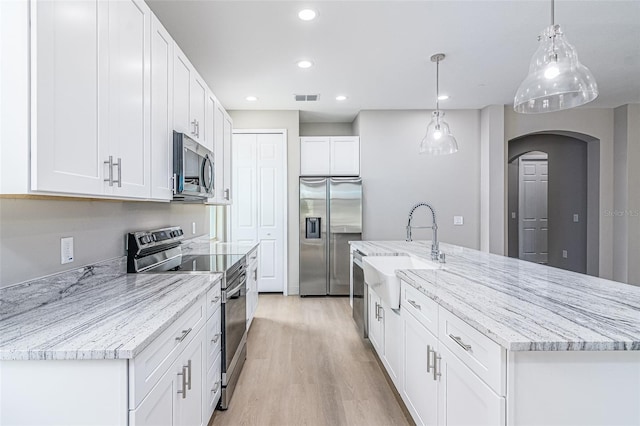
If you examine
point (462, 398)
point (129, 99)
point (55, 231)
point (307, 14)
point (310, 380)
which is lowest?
point (310, 380)

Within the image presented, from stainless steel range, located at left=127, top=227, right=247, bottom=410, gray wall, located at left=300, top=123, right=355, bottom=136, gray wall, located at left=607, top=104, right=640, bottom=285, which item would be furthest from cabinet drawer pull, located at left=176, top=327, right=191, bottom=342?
gray wall, located at left=607, top=104, right=640, bottom=285

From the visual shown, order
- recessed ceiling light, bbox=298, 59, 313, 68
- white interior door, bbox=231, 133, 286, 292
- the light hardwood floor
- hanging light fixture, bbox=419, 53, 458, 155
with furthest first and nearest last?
white interior door, bbox=231, 133, 286, 292, recessed ceiling light, bbox=298, 59, 313, 68, hanging light fixture, bbox=419, 53, 458, 155, the light hardwood floor

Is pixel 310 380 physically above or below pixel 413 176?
below

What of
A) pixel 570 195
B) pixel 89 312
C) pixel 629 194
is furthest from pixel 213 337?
pixel 570 195

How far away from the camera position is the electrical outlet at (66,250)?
1568mm

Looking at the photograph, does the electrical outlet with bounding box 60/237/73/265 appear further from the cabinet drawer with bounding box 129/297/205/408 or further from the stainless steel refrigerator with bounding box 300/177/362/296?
the stainless steel refrigerator with bounding box 300/177/362/296

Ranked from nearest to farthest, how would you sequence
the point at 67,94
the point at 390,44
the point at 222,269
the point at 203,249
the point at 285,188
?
the point at 67,94 < the point at 222,269 < the point at 390,44 < the point at 203,249 < the point at 285,188

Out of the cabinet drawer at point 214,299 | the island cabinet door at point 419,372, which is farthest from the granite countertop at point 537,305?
the cabinet drawer at point 214,299

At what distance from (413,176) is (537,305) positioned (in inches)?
154

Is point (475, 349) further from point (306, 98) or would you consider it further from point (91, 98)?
point (306, 98)

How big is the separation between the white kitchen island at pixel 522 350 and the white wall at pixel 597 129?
3.86m

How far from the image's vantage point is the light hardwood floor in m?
2.11

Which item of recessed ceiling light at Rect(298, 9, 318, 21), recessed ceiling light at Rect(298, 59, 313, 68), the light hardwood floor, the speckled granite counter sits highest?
recessed ceiling light at Rect(298, 59, 313, 68)

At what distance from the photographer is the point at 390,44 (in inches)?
118
